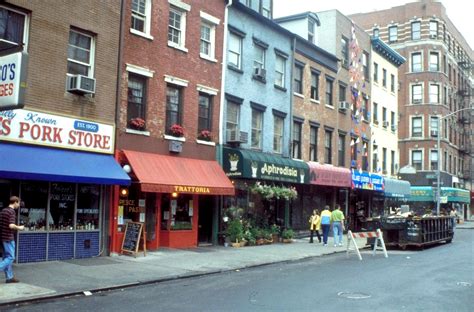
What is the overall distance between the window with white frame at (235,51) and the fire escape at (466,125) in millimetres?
43438

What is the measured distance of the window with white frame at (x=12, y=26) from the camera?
13305 millimetres

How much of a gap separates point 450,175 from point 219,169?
40.9m

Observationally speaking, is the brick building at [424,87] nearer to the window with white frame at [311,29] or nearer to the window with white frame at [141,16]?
the window with white frame at [311,29]

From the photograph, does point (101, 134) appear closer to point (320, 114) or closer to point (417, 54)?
point (320, 114)

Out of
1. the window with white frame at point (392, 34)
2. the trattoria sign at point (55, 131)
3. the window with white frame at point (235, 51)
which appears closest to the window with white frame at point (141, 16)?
the trattoria sign at point (55, 131)

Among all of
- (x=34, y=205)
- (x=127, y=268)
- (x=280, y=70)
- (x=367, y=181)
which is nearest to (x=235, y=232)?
(x=127, y=268)

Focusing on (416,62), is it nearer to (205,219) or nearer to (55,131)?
(205,219)

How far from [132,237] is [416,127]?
142 feet

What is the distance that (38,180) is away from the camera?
1350 centimetres

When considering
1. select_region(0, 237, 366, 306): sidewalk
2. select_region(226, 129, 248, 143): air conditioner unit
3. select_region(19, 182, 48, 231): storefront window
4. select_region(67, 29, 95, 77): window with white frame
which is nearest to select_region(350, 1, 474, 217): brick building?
select_region(226, 129, 248, 143): air conditioner unit

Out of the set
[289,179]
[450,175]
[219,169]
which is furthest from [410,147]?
[219,169]

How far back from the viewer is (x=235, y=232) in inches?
789

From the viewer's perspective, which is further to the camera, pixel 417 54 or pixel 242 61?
pixel 417 54

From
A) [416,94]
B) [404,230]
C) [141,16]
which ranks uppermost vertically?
[416,94]
